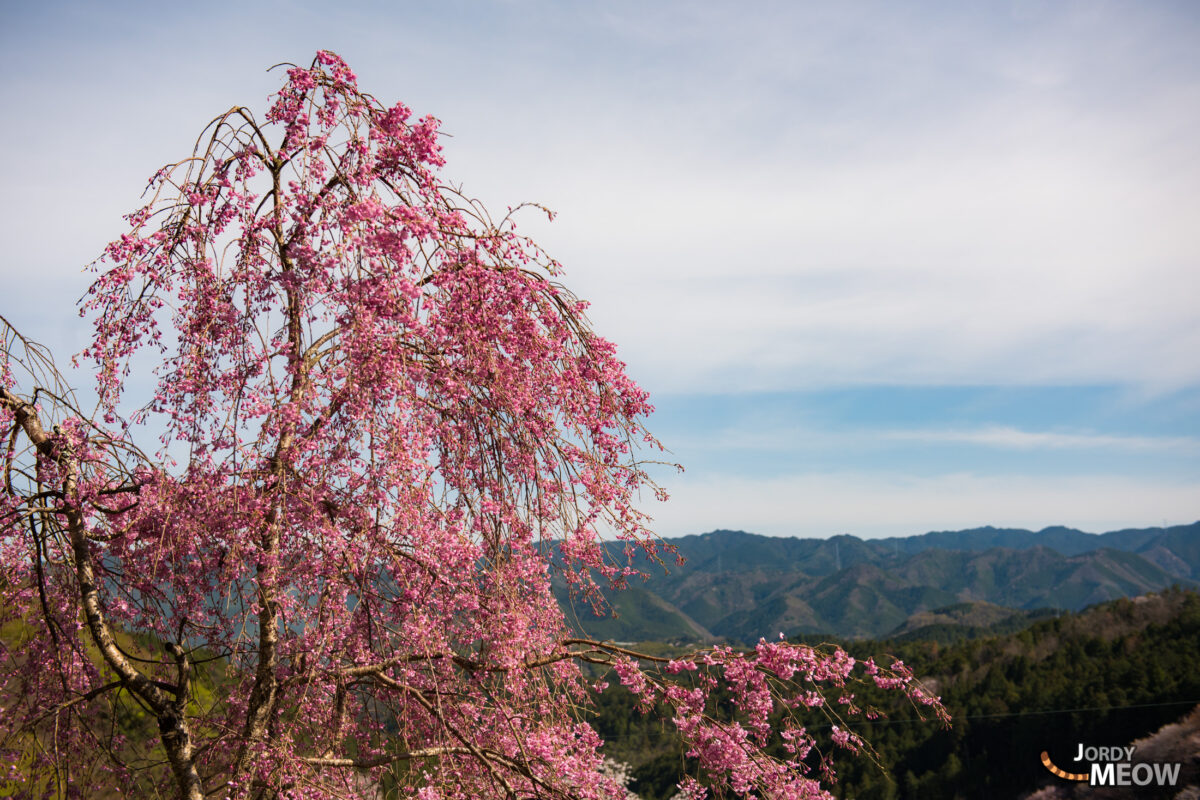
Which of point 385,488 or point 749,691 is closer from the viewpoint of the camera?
point 385,488

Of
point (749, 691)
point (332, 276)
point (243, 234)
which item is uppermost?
→ point (243, 234)

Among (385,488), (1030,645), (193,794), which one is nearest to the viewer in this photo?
(385,488)

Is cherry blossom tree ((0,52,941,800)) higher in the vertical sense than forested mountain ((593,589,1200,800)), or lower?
higher

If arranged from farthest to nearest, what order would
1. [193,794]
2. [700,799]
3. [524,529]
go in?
1. [700,799]
2. [524,529]
3. [193,794]

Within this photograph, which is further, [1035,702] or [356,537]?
[1035,702]

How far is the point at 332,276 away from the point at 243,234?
35.8 inches

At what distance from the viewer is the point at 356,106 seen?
4.34m

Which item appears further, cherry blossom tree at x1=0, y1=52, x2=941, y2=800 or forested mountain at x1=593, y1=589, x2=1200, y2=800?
forested mountain at x1=593, y1=589, x2=1200, y2=800

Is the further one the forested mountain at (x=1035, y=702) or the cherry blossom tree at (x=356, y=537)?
the forested mountain at (x=1035, y=702)

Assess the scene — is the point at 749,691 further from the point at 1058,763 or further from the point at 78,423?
the point at 1058,763

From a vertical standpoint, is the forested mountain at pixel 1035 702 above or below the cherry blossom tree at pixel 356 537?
below

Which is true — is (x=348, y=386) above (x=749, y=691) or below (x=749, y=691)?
above

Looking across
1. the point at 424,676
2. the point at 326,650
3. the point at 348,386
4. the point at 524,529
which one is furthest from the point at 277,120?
the point at 424,676

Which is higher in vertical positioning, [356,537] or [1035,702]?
[356,537]
